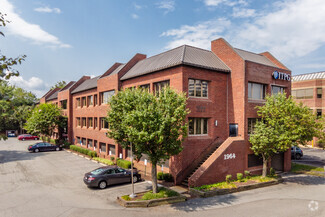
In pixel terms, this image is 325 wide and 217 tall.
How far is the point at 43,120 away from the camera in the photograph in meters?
40.2

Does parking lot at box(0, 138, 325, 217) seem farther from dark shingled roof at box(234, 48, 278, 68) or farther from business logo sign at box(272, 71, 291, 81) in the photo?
dark shingled roof at box(234, 48, 278, 68)

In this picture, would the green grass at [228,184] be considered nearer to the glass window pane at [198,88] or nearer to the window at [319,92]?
the glass window pane at [198,88]

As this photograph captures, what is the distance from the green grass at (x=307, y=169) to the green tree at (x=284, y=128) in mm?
6469

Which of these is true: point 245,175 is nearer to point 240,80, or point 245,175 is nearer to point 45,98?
point 240,80

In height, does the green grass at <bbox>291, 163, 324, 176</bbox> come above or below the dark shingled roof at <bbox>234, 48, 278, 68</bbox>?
below

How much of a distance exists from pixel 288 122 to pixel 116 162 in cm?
1862

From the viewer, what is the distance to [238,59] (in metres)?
22.8

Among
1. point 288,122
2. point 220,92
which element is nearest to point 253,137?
point 288,122

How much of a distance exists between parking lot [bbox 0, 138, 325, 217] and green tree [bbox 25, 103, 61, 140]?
736 inches

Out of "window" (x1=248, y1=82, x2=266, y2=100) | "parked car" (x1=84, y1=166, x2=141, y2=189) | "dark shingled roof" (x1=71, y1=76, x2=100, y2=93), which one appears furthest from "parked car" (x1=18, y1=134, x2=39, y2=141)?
"window" (x1=248, y1=82, x2=266, y2=100)

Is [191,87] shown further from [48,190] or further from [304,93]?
[304,93]

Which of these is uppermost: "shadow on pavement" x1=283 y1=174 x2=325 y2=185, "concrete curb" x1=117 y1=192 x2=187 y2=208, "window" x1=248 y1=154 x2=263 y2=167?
"window" x1=248 y1=154 x2=263 y2=167

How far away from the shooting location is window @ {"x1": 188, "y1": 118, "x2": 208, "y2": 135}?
21.1m

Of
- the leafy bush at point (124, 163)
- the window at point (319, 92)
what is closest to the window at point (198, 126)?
the leafy bush at point (124, 163)
